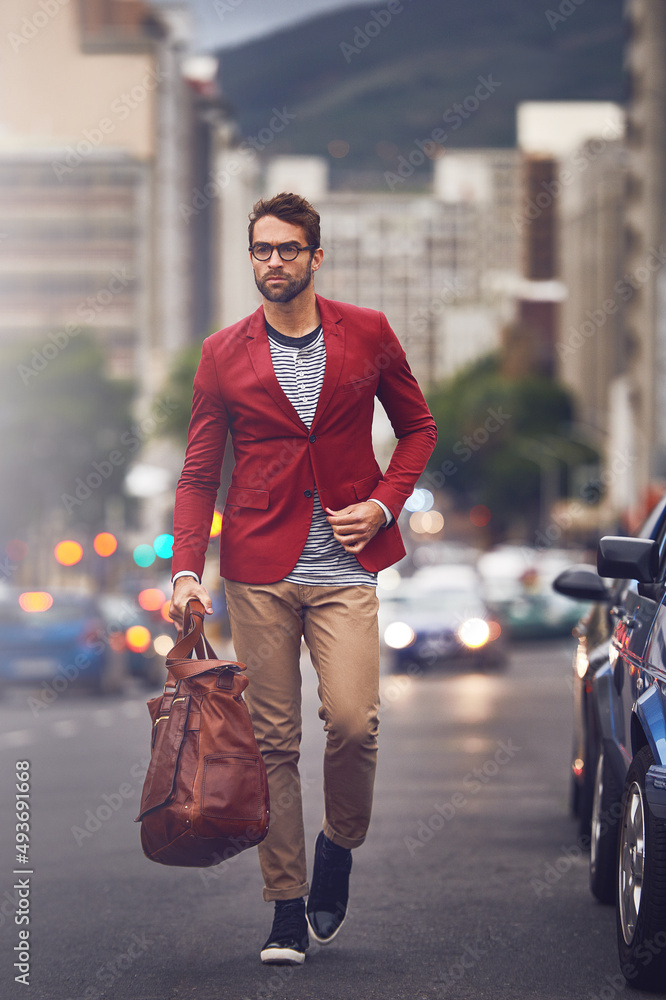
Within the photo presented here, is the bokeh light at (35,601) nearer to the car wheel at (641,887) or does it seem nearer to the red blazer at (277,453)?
the red blazer at (277,453)

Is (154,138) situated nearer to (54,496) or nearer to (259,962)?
(54,496)

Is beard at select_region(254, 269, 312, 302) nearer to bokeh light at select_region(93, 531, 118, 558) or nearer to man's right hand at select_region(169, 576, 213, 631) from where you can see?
man's right hand at select_region(169, 576, 213, 631)

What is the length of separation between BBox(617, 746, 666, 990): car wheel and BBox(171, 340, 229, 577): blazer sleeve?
145 centimetres

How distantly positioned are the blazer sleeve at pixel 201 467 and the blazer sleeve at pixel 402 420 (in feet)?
1.66

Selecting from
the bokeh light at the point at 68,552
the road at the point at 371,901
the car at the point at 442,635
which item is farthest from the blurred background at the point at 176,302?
the road at the point at 371,901

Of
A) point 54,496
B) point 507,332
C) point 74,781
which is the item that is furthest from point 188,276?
point 74,781

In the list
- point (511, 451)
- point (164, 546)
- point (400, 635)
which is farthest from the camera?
point (511, 451)

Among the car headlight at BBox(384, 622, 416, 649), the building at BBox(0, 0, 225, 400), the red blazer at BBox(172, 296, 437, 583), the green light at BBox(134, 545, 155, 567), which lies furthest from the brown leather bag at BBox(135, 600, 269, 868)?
the building at BBox(0, 0, 225, 400)

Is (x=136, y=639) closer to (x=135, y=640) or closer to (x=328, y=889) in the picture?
(x=135, y=640)

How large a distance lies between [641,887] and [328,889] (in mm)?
1000

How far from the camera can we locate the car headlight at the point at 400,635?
25.0m

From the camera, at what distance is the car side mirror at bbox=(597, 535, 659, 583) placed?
Result: 5.57 meters

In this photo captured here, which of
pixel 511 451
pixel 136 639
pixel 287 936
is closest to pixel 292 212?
pixel 287 936

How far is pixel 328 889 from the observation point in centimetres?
536
